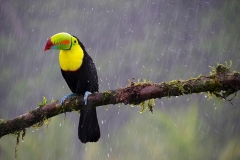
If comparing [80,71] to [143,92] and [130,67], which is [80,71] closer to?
[143,92]

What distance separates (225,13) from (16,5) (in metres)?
10.4

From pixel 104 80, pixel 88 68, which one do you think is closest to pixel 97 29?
pixel 104 80

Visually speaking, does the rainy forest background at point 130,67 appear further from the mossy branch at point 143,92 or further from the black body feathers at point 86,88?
the mossy branch at point 143,92

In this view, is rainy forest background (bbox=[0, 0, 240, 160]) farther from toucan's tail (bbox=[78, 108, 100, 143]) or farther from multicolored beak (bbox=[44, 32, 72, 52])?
multicolored beak (bbox=[44, 32, 72, 52])

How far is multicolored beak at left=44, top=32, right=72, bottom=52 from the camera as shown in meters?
3.21

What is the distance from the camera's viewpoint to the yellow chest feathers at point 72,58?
3297 mm

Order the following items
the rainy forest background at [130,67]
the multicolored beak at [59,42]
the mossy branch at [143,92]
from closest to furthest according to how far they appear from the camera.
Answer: the mossy branch at [143,92] < the multicolored beak at [59,42] < the rainy forest background at [130,67]

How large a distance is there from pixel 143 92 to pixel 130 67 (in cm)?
1325

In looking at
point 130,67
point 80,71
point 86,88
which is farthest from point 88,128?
point 130,67

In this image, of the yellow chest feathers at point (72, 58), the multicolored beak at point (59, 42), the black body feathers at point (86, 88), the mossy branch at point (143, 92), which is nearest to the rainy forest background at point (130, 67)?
the black body feathers at point (86, 88)

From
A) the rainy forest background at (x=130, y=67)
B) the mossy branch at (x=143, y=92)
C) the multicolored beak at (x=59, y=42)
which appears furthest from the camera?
the rainy forest background at (x=130, y=67)

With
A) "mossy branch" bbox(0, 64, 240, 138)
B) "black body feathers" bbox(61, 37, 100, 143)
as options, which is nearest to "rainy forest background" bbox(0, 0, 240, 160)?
"black body feathers" bbox(61, 37, 100, 143)

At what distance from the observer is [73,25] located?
19.9 meters

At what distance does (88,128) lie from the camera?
3.31m
